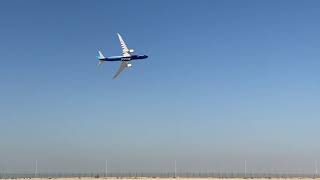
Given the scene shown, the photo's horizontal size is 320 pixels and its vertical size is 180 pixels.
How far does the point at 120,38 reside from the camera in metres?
187

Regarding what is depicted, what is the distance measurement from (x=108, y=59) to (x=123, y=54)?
19.4 feet

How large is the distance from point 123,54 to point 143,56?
7.46m

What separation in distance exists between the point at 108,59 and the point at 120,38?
34.9 ft

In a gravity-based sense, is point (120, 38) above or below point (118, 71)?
above

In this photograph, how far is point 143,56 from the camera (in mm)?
182500

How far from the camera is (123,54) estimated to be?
18000 centimetres

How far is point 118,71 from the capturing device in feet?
597

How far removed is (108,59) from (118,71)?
556cm

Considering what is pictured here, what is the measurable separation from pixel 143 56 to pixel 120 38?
39.5 ft

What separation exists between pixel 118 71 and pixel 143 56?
10457 mm
